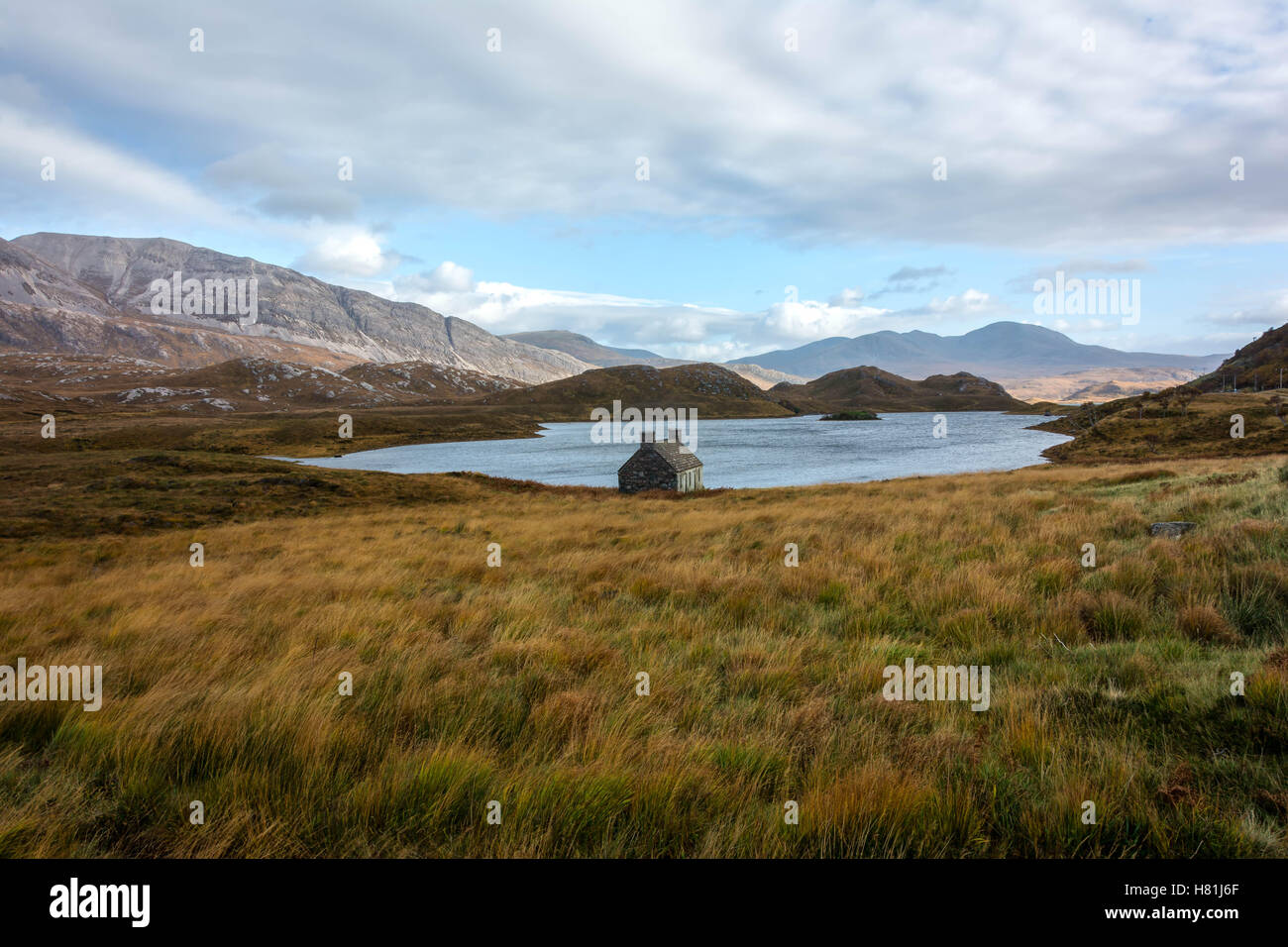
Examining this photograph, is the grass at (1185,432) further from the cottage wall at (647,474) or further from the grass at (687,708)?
the grass at (687,708)

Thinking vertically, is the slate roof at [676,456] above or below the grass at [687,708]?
above

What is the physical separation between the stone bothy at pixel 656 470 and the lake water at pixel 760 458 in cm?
992

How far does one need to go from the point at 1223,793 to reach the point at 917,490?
26.4 meters

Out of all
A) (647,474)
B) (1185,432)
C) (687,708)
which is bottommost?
(687,708)

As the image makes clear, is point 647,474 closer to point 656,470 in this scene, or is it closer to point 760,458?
point 656,470

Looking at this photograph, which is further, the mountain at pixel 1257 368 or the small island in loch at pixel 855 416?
the small island in loch at pixel 855 416

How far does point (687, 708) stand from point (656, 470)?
39.4m

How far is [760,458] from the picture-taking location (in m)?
82.4

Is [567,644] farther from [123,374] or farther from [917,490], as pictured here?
A: [123,374]

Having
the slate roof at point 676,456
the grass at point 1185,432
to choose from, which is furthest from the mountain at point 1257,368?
the slate roof at point 676,456

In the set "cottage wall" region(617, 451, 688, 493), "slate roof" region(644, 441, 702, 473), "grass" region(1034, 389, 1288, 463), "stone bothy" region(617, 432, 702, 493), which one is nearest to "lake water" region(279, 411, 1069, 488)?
"grass" region(1034, 389, 1288, 463)

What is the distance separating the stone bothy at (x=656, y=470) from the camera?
143ft

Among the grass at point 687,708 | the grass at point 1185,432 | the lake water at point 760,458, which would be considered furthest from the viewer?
the lake water at point 760,458

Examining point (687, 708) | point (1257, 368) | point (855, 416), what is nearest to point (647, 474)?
point (687, 708)
